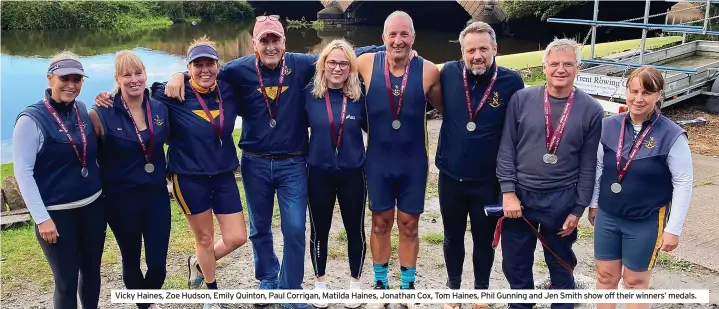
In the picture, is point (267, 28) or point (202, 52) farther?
point (267, 28)

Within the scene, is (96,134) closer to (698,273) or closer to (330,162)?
(330,162)

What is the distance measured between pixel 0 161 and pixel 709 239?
391 inches

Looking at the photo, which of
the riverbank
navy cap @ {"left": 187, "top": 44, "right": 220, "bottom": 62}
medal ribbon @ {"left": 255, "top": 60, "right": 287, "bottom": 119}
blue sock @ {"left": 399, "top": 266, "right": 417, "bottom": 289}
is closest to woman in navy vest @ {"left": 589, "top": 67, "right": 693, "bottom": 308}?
blue sock @ {"left": 399, "top": 266, "right": 417, "bottom": 289}

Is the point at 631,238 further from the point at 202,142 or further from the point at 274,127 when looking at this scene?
the point at 202,142

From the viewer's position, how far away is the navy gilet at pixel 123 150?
3730 mm

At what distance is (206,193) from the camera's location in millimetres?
4090

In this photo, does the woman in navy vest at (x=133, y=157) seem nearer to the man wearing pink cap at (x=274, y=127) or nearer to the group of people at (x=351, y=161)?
the group of people at (x=351, y=161)

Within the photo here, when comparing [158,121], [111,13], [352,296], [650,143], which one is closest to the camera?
[650,143]

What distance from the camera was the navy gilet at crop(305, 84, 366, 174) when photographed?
13.5 feet

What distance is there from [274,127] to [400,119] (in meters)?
0.86

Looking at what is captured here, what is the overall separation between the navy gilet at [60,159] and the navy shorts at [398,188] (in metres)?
1.79

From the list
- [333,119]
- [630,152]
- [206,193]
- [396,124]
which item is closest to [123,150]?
[206,193]

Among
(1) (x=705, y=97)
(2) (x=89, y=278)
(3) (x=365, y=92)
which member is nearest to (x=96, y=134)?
(2) (x=89, y=278)

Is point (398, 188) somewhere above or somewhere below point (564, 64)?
below
